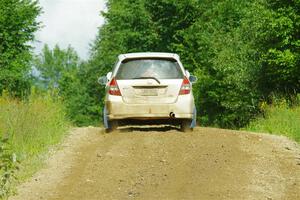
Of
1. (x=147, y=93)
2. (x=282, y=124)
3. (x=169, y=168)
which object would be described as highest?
(x=147, y=93)

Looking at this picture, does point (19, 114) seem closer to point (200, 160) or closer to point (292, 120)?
point (200, 160)

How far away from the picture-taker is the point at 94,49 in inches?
3088

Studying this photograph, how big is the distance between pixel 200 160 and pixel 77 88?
7586cm

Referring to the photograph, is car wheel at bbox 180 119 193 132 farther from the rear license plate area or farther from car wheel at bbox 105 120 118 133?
car wheel at bbox 105 120 118 133

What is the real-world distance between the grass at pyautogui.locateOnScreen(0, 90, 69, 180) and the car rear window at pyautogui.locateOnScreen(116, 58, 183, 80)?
1.73 m

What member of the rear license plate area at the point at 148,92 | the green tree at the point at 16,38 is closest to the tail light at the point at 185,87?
the rear license plate area at the point at 148,92

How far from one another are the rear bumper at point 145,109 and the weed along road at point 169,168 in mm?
502

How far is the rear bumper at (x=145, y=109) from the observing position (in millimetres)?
17172

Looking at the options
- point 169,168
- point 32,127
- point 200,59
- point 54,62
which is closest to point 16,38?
point 200,59

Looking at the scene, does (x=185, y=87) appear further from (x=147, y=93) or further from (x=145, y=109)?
(x=145, y=109)

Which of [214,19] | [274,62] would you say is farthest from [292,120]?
[214,19]

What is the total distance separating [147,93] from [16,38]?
31322mm

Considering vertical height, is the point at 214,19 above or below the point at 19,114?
above

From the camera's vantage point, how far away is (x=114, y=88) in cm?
1725
